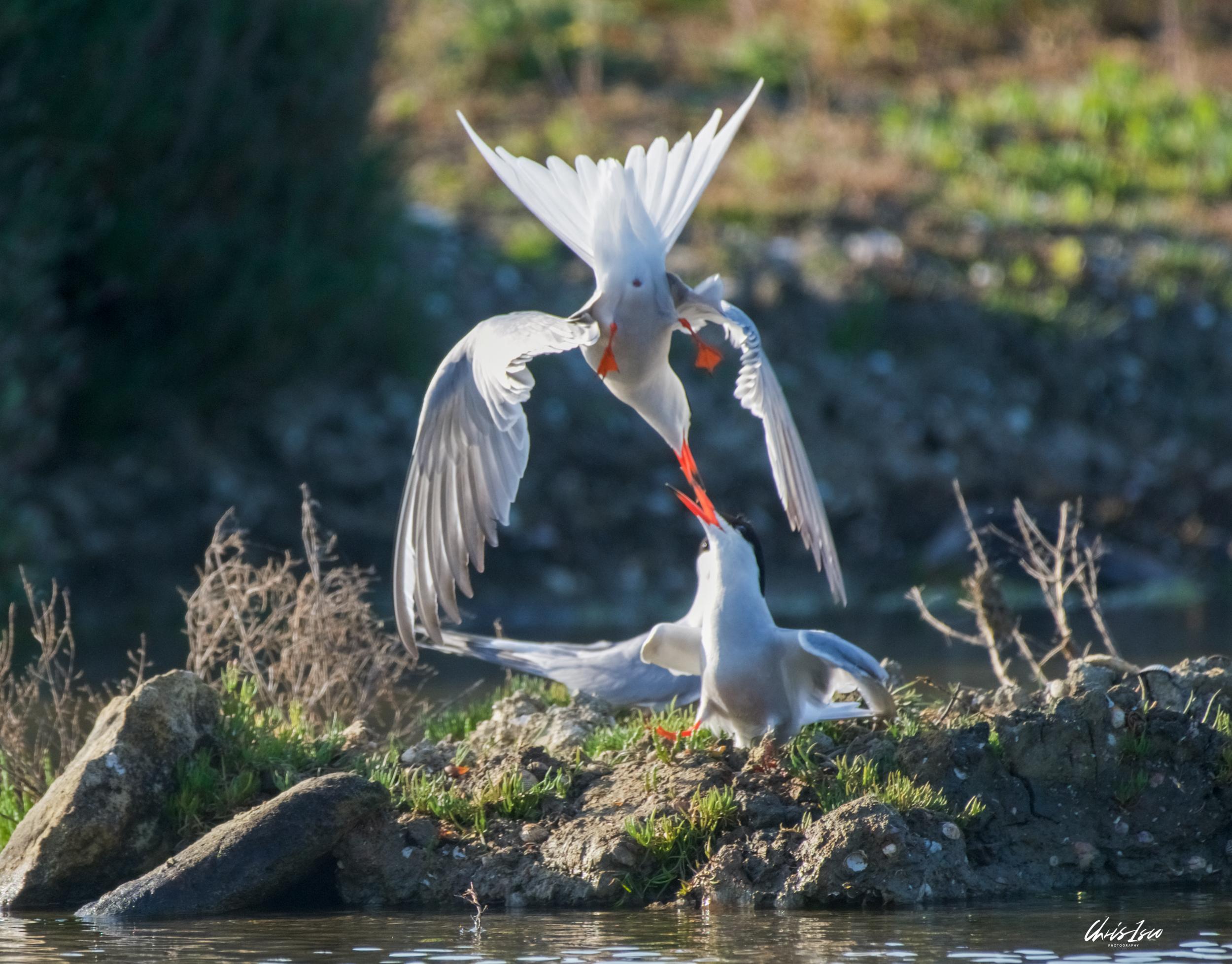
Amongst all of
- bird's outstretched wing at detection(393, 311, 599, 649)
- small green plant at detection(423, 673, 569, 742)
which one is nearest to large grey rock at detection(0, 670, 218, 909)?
bird's outstretched wing at detection(393, 311, 599, 649)

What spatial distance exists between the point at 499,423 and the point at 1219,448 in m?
13.2

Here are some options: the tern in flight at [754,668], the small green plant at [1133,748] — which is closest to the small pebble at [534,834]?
the tern in flight at [754,668]

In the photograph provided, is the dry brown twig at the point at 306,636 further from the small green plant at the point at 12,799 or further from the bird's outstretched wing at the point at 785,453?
the bird's outstretched wing at the point at 785,453

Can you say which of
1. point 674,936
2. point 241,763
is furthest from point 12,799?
point 674,936

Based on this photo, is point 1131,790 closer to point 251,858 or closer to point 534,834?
point 534,834

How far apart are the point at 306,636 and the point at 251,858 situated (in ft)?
6.08

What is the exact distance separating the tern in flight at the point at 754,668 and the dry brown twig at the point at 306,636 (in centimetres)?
165

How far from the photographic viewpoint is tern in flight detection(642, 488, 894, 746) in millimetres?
7094

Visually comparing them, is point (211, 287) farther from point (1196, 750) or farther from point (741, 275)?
point (1196, 750)

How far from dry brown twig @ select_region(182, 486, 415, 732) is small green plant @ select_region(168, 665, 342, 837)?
0.49 metres

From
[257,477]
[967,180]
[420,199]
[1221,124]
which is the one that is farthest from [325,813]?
[1221,124]

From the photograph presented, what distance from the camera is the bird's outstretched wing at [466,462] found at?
7.18 meters

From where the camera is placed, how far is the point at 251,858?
6574 millimetres

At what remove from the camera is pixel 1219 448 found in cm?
1873
